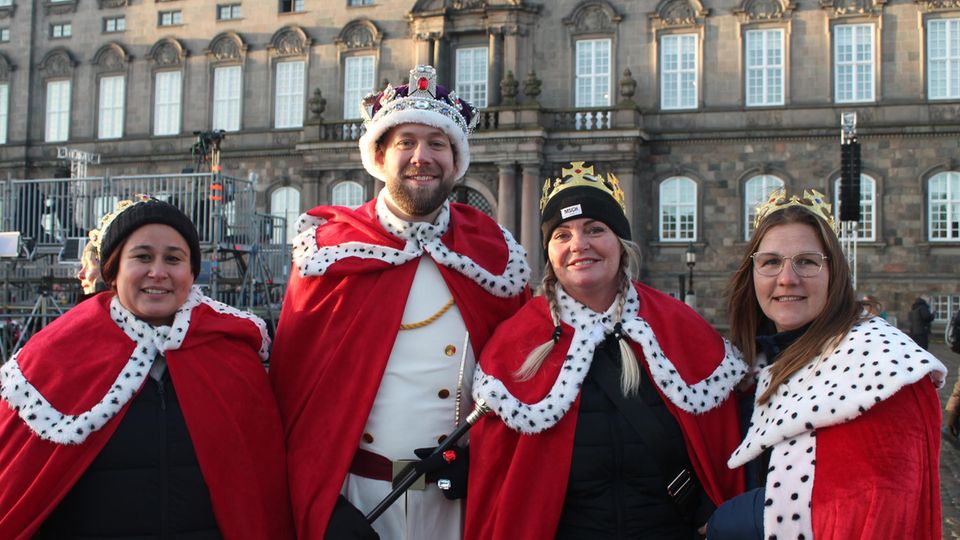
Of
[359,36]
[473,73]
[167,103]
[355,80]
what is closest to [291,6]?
[359,36]

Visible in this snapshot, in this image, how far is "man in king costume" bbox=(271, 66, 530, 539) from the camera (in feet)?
12.2

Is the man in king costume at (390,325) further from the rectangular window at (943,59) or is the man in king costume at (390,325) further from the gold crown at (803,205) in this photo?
the rectangular window at (943,59)

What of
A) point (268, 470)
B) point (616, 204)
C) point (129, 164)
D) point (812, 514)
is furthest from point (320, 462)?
point (129, 164)

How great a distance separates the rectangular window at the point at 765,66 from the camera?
26562 millimetres

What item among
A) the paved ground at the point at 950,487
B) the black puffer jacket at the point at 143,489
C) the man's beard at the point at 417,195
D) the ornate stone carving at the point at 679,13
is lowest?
the paved ground at the point at 950,487

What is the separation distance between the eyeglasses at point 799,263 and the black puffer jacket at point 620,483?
0.71 metres

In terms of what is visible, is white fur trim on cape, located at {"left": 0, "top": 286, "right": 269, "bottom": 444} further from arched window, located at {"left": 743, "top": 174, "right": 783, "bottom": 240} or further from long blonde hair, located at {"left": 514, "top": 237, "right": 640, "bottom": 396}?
arched window, located at {"left": 743, "top": 174, "right": 783, "bottom": 240}

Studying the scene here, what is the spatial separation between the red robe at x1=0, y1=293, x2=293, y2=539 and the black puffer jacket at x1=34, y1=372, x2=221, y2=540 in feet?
0.13

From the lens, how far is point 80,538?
10.1 ft

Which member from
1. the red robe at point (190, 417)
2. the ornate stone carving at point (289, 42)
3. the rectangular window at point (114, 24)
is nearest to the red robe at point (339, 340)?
the red robe at point (190, 417)

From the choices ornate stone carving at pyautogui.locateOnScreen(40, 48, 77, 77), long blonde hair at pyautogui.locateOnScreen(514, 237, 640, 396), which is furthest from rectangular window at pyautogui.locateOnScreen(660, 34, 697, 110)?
long blonde hair at pyautogui.locateOnScreen(514, 237, 640, 396)

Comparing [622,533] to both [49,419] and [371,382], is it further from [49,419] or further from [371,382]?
[49,419]

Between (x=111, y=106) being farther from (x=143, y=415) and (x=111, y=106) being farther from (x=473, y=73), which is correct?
(x=143, y=415)

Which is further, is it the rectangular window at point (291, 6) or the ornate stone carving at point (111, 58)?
the ornate stone carving at point (111, 58)
